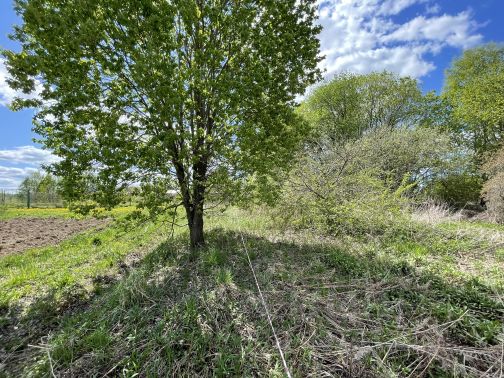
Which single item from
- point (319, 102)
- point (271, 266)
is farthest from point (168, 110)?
point (319, 102)

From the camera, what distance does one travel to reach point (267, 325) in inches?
127

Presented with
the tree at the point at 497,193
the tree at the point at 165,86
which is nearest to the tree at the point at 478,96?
the tree at the point at 497,193

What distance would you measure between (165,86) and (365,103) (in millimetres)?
22739

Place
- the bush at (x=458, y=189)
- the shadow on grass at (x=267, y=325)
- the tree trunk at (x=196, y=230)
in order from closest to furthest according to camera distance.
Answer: the shadow on grass at (x=267, y=325) → the tree trunk at (x=196, y=230) → the bush at (x=458, y=189)

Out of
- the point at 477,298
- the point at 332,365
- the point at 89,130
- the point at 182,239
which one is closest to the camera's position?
the point at 332,365

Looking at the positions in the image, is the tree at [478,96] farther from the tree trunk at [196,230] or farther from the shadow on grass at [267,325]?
the tree trunk at [196,230]

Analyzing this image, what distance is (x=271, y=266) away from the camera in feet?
15.8

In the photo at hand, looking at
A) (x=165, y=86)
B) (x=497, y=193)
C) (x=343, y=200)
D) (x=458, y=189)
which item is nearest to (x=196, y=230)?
(x=165, y=86)

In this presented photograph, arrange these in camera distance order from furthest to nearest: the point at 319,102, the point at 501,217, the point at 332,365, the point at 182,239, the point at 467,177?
the point at 319,102, the point at 467,177, the point at 501,217, the point at 182,239, the point at 332,365

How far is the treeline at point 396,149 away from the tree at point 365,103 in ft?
0.27

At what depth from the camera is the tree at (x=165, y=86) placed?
4250 millimetres

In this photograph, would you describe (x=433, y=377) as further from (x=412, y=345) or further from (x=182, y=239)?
(x=182, y=239)

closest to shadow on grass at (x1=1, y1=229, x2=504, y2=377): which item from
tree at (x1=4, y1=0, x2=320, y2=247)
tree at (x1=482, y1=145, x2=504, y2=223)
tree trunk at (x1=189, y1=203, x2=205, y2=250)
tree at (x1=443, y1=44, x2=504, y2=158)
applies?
tree trunk at (x1=189, y1=203, x2=205, y2=250)

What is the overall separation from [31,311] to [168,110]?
3.87 meters
